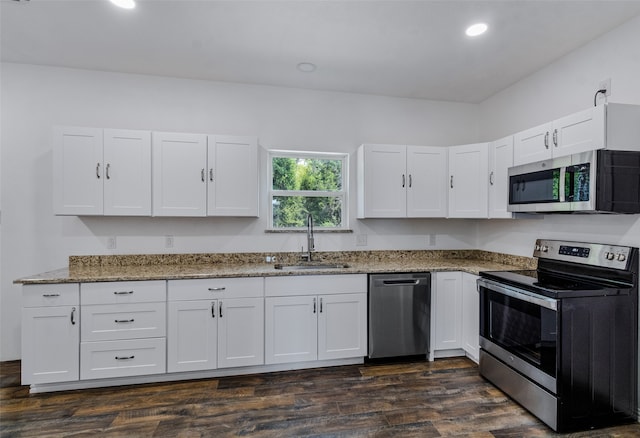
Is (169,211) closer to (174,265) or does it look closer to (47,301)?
(174,265)

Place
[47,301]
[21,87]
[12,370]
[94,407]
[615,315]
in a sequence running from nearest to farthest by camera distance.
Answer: [615,315]
[94,407]
[47,301]
[12,370]
[21,87]

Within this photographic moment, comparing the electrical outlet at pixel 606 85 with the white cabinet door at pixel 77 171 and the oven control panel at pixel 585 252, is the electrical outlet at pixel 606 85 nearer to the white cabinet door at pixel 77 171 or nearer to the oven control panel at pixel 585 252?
the oven control panel at pixel 585 252

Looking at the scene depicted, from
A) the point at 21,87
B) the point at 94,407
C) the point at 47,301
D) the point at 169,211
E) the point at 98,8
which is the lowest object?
the point at 94,407

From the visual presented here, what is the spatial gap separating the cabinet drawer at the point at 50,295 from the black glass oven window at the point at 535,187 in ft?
11.7

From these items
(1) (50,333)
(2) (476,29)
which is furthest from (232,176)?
(2) (476,29)

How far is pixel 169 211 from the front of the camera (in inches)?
114

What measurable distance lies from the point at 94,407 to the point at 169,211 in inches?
60.8

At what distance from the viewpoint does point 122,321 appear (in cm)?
253

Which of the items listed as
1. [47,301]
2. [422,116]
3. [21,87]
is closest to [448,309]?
[422,116]

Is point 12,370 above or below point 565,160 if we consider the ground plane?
below

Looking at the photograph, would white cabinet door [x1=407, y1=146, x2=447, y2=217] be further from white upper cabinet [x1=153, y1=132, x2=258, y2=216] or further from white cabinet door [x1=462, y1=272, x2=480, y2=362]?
white upper cabinet [x1=153, y1=132, x2=258, y2=216]

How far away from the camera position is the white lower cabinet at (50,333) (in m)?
2.40

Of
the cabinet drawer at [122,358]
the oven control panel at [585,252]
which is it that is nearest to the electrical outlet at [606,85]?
the oven control panel at [585,252]

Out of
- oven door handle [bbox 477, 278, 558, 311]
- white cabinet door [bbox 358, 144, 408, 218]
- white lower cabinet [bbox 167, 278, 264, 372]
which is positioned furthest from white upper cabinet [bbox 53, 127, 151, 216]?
oven door handle [bbox 477, 278, 558, 311]
